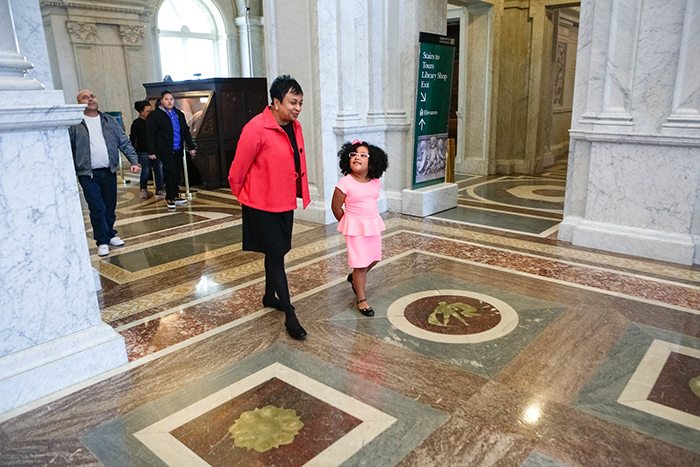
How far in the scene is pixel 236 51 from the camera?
565 inches

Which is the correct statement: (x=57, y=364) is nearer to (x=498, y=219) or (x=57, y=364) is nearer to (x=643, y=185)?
(x=643, y=185)

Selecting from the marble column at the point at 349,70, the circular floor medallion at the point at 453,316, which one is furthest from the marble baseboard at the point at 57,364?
the marble column at the point at 349,70

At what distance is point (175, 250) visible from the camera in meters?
5.57

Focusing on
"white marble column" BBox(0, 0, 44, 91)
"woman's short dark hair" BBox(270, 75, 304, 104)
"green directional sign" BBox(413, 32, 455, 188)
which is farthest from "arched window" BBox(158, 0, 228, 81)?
"white marble column" BBox(0, 0, 44, 91)

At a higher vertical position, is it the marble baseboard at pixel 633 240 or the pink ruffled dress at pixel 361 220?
the pink ruffled dress at pixel 361 220

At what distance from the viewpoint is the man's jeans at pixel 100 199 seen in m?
5.06

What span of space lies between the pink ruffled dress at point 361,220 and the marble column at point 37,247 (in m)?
1.60

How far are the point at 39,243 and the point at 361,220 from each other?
1.88 metres

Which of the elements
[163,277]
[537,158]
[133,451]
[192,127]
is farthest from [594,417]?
[537,158]

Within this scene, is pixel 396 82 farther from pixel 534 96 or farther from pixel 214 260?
pixel 534 96

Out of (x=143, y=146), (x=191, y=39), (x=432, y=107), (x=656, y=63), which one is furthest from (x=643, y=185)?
(x=191, y=39)

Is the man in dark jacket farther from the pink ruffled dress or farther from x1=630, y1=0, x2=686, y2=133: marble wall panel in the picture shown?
x1=630, y1=0, x2=686, y2=133: marble wall panel

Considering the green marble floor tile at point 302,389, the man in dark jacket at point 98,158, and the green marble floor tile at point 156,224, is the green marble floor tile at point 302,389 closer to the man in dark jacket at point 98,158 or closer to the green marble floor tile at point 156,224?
the man in dark jacket at point 98,158

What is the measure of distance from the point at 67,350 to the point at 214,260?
2297 mm
